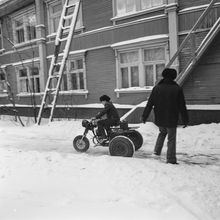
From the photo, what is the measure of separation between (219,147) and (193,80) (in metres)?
3.95

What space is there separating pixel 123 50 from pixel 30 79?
24.4ft

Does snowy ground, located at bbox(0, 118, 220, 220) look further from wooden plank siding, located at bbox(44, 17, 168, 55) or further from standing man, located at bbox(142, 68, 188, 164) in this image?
wooden plank siding, located at bbox(44, 17, 168, 55)

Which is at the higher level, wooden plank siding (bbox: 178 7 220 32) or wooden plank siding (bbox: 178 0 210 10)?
wooden plank siding (bbox: 178 0 210 10)

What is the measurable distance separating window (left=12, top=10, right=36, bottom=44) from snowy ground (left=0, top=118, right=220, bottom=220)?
12.0m

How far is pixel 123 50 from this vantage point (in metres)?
12.3

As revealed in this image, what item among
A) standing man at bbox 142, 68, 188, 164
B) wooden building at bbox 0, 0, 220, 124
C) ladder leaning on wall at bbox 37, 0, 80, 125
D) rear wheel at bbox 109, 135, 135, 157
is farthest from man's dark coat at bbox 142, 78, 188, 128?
ladder leaning on wall at bbox 37, 0, 80, 125

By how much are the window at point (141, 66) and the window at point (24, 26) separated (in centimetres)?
A: 697

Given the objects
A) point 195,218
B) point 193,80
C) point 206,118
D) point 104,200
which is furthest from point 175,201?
point 193,80

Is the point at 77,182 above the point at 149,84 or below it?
below

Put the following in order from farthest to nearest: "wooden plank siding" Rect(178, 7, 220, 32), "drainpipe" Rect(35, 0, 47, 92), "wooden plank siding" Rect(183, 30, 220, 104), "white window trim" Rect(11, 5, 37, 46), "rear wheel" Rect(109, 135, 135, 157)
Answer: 1. "white window trim" Rect(11, 5, 37, 46)
2. "drainpipe" Rect(35, 0, 47, 92)
3. "wooden plank siding" Rect(183, 30, 220, 104)
4. "wooden plank siding" Rect(178, 7, 220, 32)
5. "rear wheel" Rect(109, 135, 135, 157)

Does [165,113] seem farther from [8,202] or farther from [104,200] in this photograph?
[8,202]

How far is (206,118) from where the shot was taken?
9.72 m

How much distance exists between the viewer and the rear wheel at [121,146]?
6.02 m

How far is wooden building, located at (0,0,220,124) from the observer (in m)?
9.99
